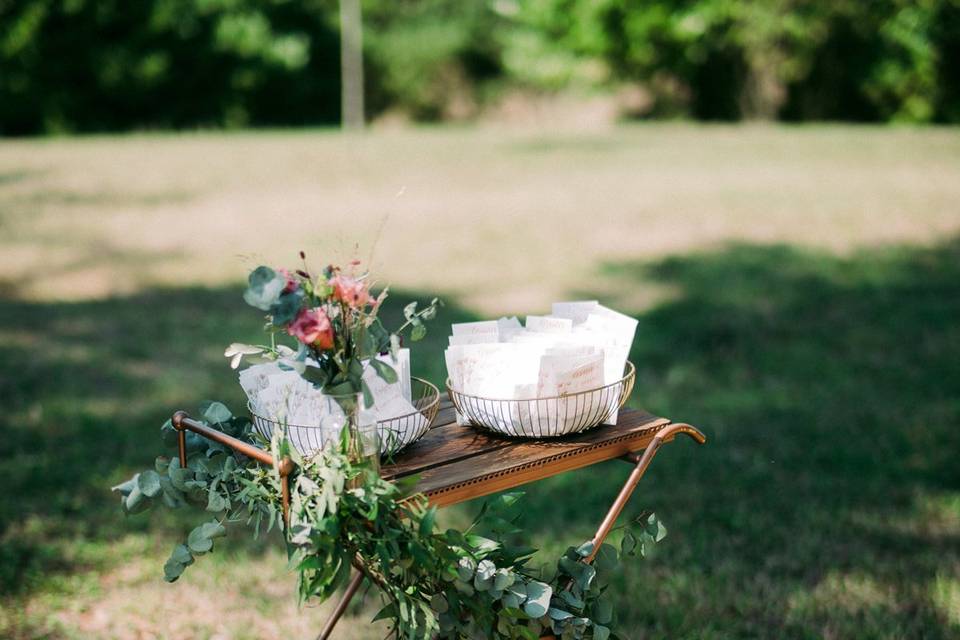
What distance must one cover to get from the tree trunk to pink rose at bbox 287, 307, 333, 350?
19.7m

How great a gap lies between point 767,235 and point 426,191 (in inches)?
152

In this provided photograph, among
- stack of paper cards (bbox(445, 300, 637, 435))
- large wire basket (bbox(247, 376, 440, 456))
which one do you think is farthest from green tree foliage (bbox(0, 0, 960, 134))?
large wire basket (bbox(247, 376, 440, 456))

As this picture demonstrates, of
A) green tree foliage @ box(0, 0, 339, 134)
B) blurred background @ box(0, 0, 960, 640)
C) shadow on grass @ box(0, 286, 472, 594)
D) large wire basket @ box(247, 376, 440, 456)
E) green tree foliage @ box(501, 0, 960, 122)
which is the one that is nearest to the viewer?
large wire basket @ box(247, 376, 440, 456)

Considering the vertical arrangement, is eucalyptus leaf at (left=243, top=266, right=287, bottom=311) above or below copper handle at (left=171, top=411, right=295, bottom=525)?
above

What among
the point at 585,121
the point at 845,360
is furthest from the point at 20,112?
the point at 845,360

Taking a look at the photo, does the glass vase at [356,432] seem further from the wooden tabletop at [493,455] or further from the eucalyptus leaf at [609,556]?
the eucalyptus leaf at [609,556]

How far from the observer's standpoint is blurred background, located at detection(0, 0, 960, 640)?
2.85m

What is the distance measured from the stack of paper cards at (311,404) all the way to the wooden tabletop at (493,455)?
0.07 m

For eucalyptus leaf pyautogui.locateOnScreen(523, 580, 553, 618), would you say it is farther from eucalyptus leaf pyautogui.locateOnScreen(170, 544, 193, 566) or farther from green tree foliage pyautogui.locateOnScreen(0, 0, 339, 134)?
green tree foliage pyautogui.locateOnScreen(0, 0, 339, 134)

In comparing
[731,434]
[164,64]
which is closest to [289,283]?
[731,434]

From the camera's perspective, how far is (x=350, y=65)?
71.4ft

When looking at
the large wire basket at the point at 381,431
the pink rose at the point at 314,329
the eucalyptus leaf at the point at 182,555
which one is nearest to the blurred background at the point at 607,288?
the eucalyptus leaf at the point at 182,555


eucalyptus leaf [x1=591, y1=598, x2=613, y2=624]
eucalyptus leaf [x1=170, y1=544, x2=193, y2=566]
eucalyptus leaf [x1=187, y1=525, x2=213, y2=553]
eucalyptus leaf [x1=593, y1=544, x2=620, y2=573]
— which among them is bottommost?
eucalyptus leaf [x1=591, y1=598, x2=613, y2=624]

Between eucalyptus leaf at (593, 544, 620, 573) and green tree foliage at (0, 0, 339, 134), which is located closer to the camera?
eucalyptus leaf at (593, 544, 620, 573)
